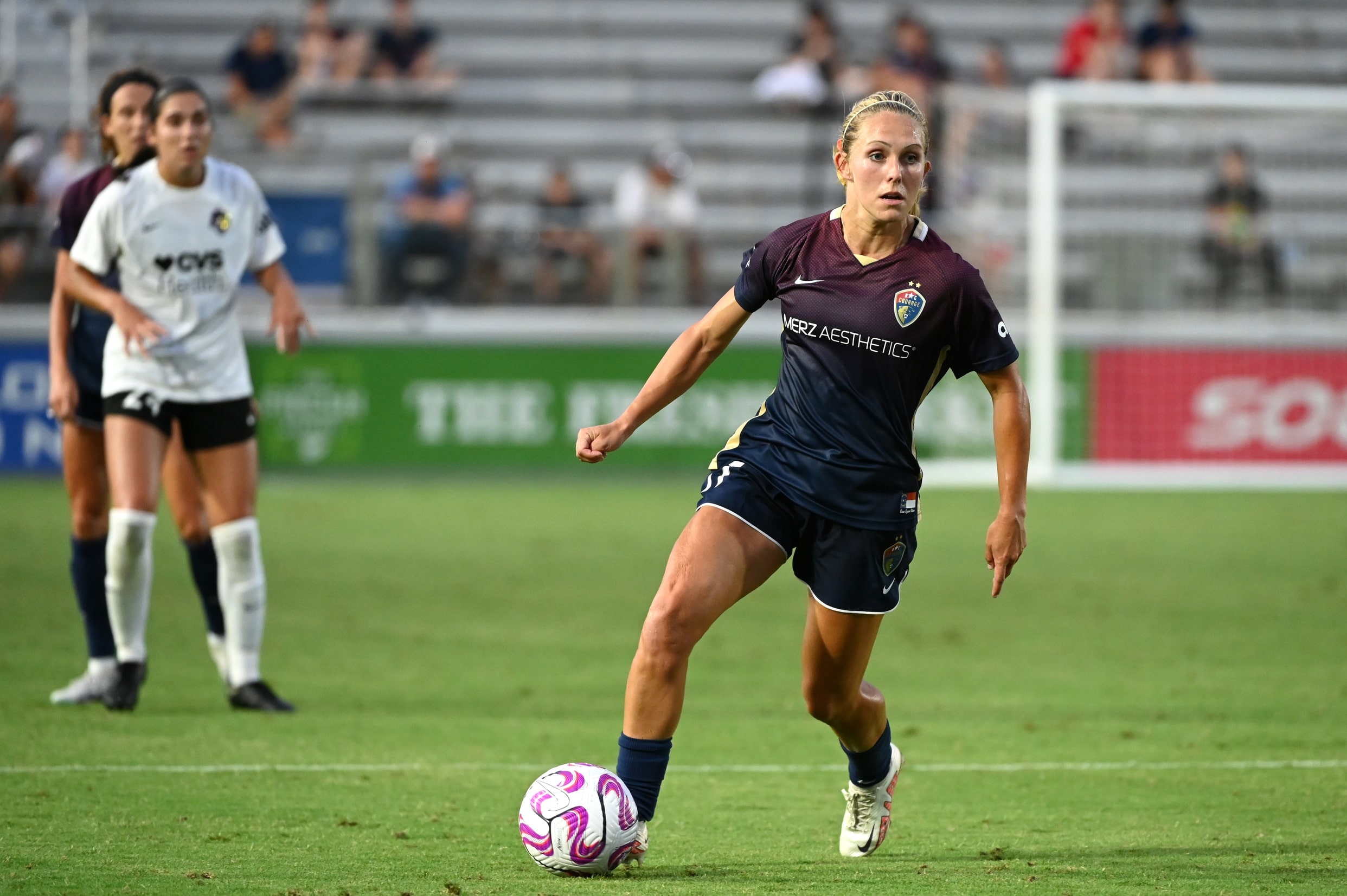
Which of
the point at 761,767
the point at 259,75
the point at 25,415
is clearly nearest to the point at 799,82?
the point at 259,75

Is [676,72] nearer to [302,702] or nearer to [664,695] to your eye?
[302,702]

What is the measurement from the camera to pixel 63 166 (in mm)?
16484

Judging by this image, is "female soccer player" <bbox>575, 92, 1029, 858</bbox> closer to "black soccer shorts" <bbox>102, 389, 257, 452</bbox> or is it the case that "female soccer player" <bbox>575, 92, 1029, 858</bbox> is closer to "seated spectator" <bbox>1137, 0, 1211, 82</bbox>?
"black soccer shorts" <bbox>102, 389, 257, 452</bbox>

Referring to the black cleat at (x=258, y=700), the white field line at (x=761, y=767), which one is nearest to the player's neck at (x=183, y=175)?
the black cleat at (x=258, y=700)

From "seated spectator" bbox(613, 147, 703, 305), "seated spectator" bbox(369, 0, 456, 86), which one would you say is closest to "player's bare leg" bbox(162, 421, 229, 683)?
"seated spectator" bbox(613, 147, 703, 305)

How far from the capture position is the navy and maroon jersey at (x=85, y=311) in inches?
274

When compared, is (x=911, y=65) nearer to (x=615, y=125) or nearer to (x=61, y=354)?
(x=615, y=125)

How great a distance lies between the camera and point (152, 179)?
6812mm

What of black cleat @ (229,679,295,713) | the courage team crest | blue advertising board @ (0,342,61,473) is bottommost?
blue advertising board @ (0,342,61,473)

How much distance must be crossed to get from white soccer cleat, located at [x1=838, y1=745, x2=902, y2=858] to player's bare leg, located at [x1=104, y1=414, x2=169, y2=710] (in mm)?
3050

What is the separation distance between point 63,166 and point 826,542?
Answer: 1340cm

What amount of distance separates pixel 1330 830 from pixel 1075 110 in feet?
36.7

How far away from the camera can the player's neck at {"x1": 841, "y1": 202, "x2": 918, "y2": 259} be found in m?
4.76

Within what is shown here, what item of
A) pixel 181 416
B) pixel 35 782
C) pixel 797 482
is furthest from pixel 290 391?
pixel 797 482
